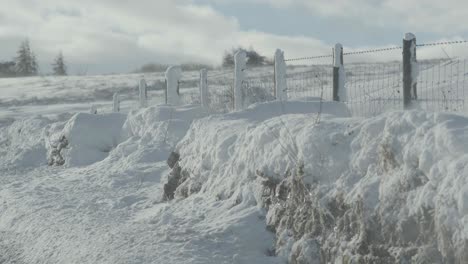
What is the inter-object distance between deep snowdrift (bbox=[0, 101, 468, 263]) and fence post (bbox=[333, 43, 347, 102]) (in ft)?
6.83

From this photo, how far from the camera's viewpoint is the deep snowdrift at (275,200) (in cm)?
493

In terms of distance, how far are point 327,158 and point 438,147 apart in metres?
1.25

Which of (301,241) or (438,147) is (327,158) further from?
(438,147)

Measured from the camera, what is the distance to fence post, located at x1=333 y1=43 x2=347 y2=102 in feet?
40.2

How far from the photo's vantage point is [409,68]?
10.9 meters

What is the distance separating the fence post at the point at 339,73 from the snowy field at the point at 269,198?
4.55 feet

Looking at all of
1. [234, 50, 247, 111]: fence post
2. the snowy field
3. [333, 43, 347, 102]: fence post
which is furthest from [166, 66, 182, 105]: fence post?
[333, 43, 347, 102]: fence post

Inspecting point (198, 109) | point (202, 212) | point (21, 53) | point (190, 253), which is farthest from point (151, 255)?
point (21, 53)

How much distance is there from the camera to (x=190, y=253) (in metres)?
6.17

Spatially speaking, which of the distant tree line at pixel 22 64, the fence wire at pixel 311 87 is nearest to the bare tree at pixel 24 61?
the distant tree line at pixel 22 64

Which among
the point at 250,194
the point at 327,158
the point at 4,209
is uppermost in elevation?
the point at 327,158

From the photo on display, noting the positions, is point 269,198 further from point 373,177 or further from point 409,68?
point 409,68

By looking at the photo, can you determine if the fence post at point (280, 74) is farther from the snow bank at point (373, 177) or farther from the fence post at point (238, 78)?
the snow bank at point (373, 177)

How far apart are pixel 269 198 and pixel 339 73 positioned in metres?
6.13
